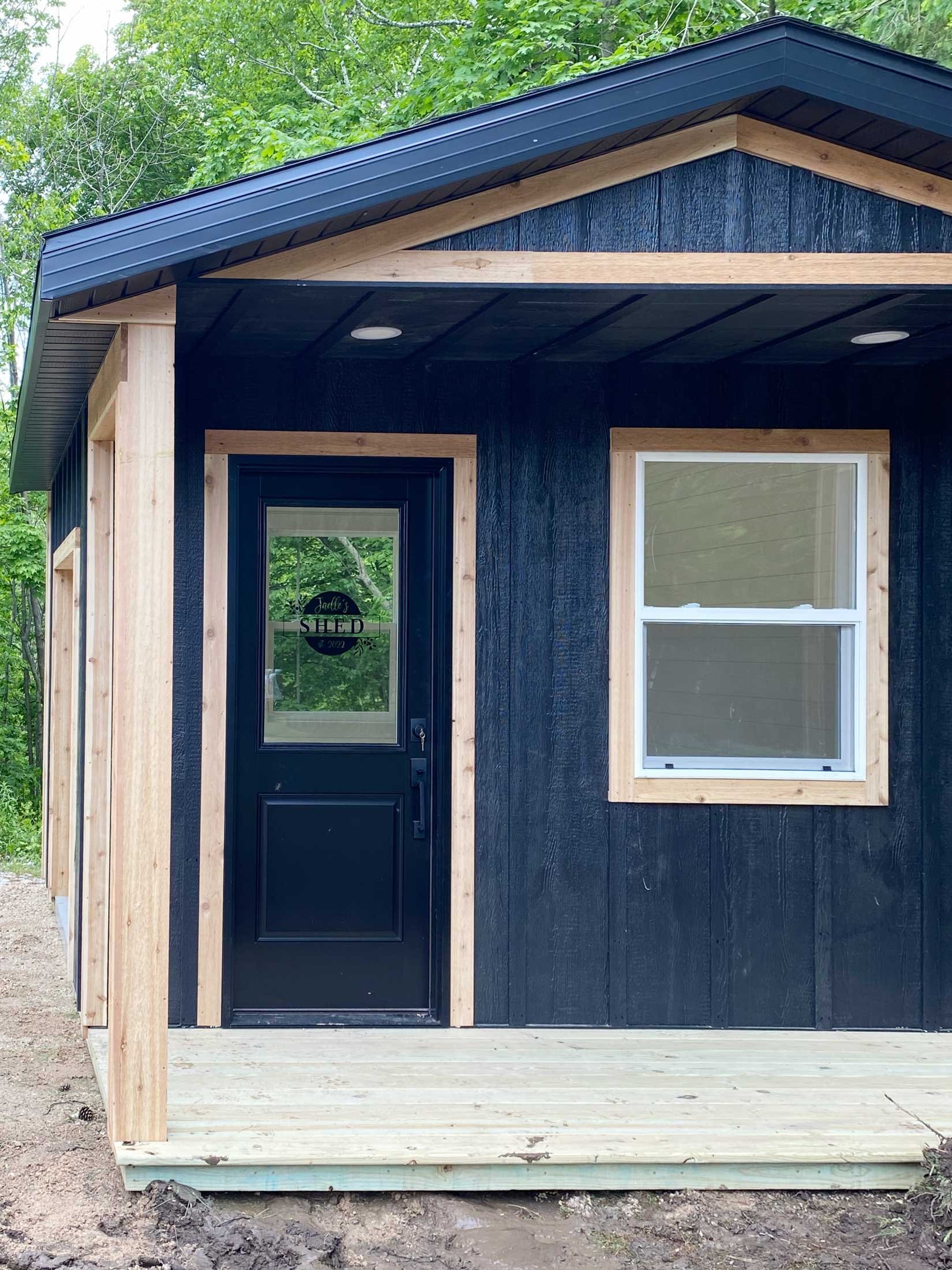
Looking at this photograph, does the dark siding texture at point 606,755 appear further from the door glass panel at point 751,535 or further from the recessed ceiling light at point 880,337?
the recessed ceiling light at point 880,337

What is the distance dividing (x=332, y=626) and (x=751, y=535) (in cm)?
160

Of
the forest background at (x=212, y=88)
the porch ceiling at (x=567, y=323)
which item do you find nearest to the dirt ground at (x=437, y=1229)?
the porch ceiling at (x=567, y=323)

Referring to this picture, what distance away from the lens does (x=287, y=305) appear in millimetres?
3672

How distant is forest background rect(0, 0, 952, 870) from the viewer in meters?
11.9

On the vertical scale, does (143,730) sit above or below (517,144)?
below

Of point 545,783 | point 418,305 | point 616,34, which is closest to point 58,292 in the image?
point 418,305

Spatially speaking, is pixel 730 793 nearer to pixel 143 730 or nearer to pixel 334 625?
pixel 334 625

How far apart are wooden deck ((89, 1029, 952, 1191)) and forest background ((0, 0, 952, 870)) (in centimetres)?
642

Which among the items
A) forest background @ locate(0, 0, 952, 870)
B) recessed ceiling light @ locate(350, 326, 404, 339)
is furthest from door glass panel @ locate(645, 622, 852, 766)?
forest background @ locate(0, 0, 952, 870)

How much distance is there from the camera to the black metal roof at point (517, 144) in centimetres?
301

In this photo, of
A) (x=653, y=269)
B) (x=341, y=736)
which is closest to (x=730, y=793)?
(x=341, y=736)

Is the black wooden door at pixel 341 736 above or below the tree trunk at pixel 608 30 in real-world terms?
below

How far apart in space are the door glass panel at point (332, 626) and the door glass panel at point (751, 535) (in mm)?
999

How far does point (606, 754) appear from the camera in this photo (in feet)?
14.9
